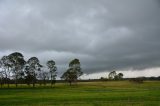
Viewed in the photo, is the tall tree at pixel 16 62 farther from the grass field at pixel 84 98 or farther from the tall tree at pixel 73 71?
the grass field at pixel 84 98

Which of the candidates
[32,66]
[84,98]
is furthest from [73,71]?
[84,98]

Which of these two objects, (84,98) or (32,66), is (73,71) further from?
(84,98)

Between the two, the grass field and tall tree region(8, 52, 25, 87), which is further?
tall tree region(8, 52, 25, 87)

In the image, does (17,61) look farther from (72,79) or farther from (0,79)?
(72,79)

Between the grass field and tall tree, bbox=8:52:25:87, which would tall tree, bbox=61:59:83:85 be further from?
the grass field

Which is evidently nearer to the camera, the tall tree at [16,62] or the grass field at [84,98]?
the grass field at [84,98]

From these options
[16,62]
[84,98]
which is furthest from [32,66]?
[84,98]

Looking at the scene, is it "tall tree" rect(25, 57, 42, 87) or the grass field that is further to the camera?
"tall tree" rect(25, 57, 42, 87)

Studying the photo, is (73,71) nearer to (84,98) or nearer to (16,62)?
(16,62)

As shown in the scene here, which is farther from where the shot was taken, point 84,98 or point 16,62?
point 16,62

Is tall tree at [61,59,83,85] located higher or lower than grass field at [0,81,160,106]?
higher

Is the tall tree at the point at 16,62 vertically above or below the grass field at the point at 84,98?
above

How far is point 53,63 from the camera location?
625 feet

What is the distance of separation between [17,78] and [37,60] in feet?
53.6
